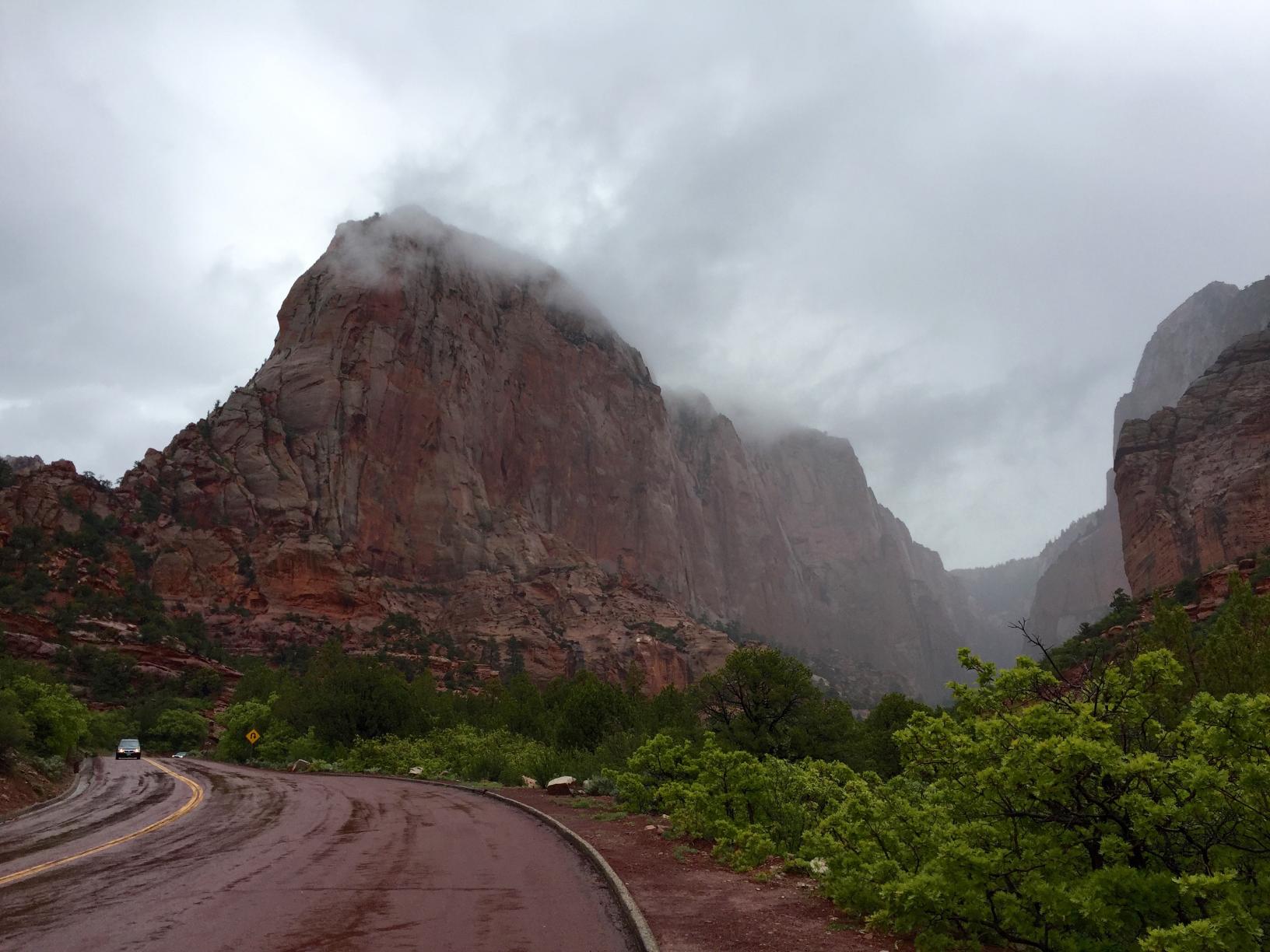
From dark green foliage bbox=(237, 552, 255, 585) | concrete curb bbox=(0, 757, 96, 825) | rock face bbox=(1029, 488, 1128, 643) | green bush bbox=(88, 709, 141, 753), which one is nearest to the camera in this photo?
concrete curb bbox=(0, 757, 96, 825)

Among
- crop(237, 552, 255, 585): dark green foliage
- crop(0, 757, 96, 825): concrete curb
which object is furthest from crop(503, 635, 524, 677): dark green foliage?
crop(0, 757, 96, 825): concrete curb

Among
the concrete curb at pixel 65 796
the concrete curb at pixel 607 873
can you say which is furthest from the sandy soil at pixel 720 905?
the concrete curb at pixel 65 796

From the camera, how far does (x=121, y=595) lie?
68812mm

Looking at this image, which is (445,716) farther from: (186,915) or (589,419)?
(589,419)

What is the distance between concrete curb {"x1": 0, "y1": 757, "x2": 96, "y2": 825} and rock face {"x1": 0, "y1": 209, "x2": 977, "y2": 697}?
45.4 meters

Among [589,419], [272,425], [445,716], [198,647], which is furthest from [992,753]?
[589,419]

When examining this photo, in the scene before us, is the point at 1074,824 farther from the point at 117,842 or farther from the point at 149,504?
the point at 149,504

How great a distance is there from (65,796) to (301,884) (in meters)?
17.4

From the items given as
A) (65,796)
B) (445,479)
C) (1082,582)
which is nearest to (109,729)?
(65,796)

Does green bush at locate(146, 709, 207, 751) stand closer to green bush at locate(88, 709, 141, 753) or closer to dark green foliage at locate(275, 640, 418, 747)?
green bush at locate(88, 709, 141, 753)

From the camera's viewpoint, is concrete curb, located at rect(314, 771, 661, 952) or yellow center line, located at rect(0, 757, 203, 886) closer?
concrete curb, located at rect(314, 771, 661, 952)

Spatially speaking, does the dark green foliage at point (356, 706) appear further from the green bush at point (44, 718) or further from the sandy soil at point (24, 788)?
the sandy soil at point (24, 788)

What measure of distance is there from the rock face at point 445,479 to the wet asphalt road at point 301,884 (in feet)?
215

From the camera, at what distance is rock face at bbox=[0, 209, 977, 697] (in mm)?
80500
